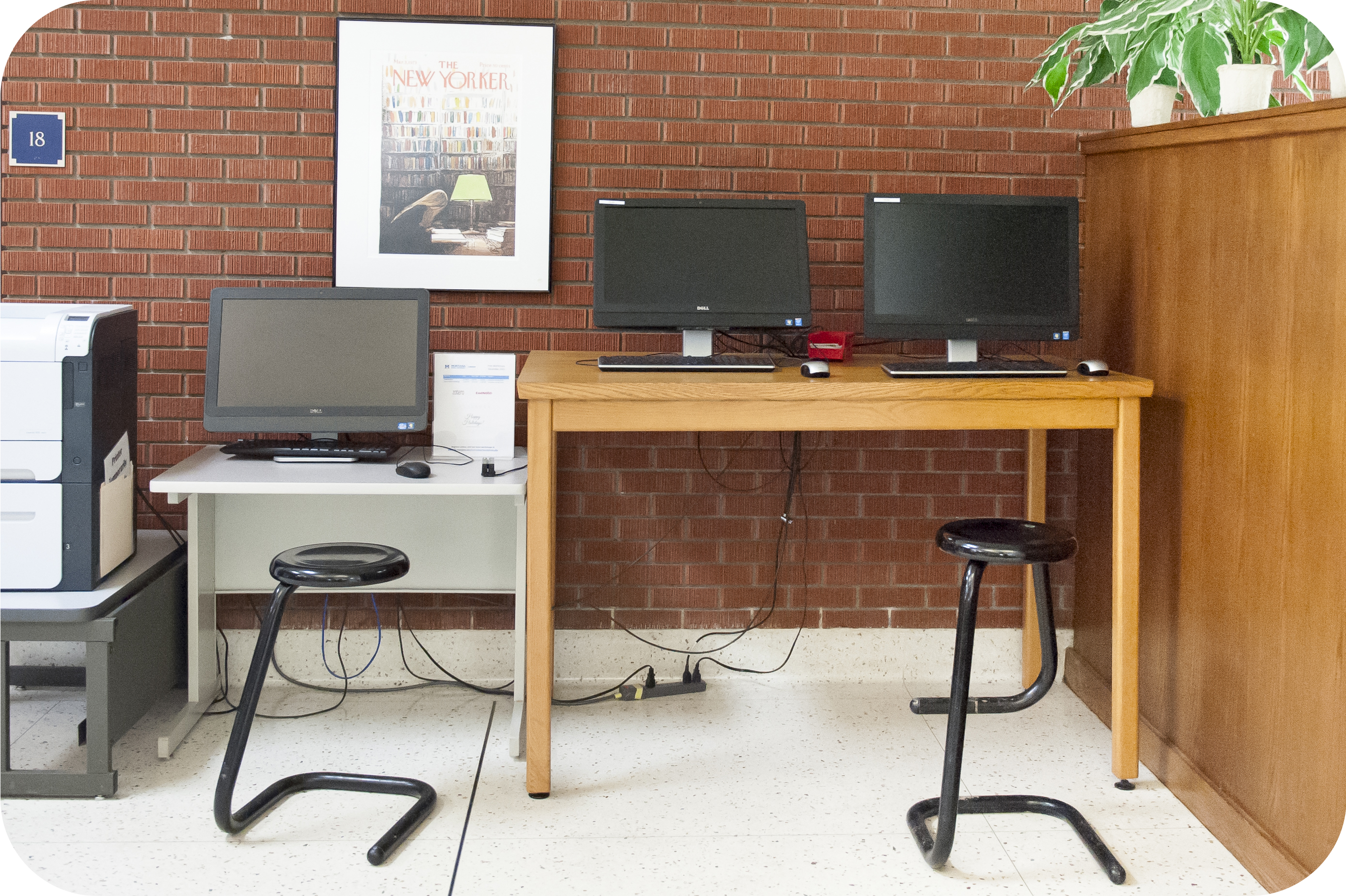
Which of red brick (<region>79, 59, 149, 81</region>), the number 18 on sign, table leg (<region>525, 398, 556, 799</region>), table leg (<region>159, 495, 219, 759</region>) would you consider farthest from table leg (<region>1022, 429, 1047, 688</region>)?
the number 18 on sign

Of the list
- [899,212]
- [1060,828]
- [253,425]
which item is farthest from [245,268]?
[1060,828]

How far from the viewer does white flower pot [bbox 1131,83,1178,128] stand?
288 centimetres

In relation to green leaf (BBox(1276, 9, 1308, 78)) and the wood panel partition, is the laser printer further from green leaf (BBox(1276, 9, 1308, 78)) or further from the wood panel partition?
green leaf (BBox(1276, 9, 1308, 78))

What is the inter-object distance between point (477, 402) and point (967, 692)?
60.6 inches

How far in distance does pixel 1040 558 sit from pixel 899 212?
1.13 m

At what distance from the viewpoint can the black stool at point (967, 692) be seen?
2275 mm

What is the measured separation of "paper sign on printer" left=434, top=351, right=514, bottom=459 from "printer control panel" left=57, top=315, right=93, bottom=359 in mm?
856

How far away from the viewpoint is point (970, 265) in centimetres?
298

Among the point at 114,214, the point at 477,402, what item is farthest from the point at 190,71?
the point at 477,402

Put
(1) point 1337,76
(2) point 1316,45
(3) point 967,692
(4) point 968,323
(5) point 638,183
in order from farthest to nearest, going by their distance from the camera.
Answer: (5) point 638,183 → (4) point 968,323 → (2) point 1316,45 → (1) point 1337,76 → (3) point 967,692

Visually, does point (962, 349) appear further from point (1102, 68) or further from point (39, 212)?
point (39, 212)

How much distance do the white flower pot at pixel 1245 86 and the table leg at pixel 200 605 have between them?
2800mm

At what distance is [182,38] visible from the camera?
315cm

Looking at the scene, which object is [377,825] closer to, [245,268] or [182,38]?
[245,268]
